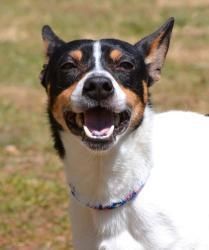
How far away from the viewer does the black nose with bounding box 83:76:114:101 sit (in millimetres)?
5605

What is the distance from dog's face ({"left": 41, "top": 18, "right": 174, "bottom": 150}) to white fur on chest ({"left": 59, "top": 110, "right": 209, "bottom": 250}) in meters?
0.16

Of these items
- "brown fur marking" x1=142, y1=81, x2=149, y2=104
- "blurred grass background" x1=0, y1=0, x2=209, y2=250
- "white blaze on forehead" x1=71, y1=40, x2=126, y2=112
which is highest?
"white blaze on forehead" x1=71, y1=40, x2=126, y2=112

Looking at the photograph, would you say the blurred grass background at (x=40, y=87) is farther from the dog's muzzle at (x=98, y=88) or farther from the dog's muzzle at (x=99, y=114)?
the dog's muzzle at (x=98, y=88)

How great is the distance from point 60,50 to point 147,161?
3.31ft

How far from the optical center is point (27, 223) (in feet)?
28.2

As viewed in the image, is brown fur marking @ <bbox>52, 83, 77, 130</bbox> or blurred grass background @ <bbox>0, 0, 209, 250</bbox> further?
blurred grass background @ <bbox>0, 0, 209, 250</bbox>

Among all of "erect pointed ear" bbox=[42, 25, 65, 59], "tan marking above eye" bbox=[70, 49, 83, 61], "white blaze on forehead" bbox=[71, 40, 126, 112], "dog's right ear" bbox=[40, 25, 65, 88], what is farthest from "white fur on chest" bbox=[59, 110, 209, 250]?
"erect pointed ear" bbox=[42, 25, 65, 59]

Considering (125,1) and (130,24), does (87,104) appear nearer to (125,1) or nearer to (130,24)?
(130,24)

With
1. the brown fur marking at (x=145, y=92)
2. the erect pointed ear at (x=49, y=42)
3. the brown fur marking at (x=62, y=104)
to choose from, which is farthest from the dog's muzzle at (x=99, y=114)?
the erect pointed ear at (x=49, y=42)

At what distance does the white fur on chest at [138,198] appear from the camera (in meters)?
5.86

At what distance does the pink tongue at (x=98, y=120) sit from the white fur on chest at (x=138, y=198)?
194 millimetres

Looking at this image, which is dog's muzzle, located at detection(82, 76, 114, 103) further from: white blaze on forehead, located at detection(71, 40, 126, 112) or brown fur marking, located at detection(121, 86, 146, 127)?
brown fur marking, located at detection(121, 86, 146, 127)

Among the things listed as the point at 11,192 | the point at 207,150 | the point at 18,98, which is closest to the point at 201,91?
the point at 18,98

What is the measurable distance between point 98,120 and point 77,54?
0.56 metres
